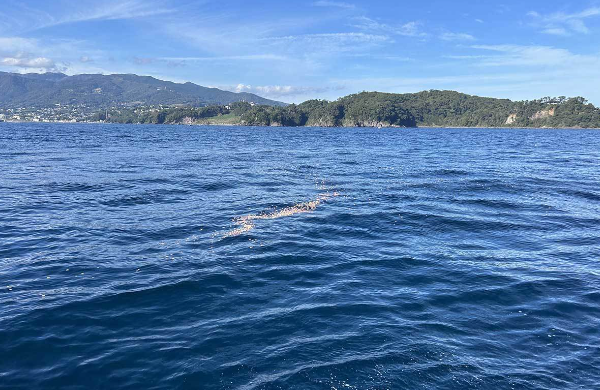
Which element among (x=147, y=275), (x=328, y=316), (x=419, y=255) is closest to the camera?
(x=328, y=316)

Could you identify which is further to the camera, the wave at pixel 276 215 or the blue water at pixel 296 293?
the wave at pixel 276 215

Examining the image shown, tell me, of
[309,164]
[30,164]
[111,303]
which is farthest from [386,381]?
[30,164]

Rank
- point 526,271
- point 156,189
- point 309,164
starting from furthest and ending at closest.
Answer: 1. point 309,164
2. point 156,189
3. point 526,271

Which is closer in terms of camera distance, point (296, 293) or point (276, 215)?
point (296, 293)

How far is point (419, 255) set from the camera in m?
16.9

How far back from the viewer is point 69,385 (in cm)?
826

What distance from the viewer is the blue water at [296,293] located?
348 inches

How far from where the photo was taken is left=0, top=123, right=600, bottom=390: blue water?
348 inches

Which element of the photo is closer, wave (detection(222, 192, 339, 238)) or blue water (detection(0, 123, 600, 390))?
blue water (detection(0, 123, 600, 390))

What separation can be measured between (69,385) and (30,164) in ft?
146

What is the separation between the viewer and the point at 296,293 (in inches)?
507

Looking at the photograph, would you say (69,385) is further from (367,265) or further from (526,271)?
(526,271)

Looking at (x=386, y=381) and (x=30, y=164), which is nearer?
(x=386, y=381)

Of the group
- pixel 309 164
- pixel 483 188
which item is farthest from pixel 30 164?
pixel 483 188
